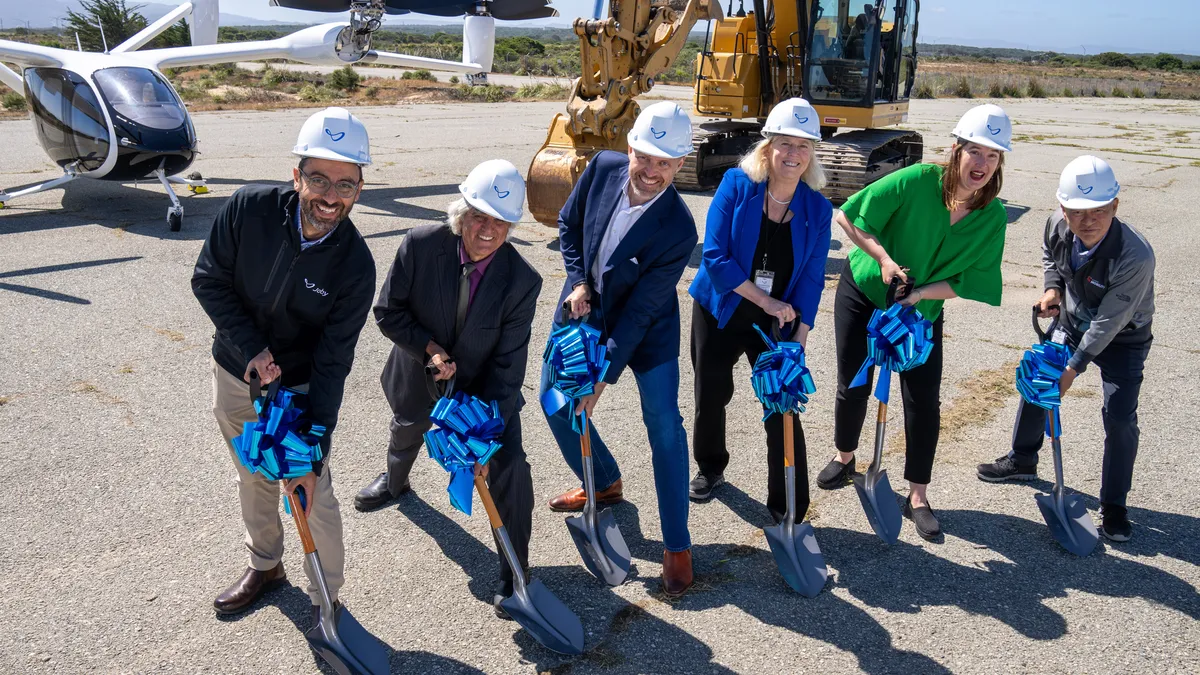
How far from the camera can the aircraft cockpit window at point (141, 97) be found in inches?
462

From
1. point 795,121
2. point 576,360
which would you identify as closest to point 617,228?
point 576,360

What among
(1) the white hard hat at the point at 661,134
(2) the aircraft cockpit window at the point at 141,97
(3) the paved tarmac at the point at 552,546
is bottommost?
(3) the paved tarmac at the point at 552,546

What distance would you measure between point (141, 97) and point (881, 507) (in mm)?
11096

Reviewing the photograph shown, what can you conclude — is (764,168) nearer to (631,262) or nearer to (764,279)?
(764,279)

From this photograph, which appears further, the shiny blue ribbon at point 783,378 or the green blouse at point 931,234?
the green blouse at point 931,234

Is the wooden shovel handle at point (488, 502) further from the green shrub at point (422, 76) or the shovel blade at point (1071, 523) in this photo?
the green shrub at point (422, 76)

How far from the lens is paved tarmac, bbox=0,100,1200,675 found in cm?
373

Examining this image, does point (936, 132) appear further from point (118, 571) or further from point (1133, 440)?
point (118, 571)

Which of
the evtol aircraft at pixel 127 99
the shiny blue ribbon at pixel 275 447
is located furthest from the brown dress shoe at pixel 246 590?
the evtol aircraft at pixel 127 99

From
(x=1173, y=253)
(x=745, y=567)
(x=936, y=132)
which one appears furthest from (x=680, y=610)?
(x=936, y=132)

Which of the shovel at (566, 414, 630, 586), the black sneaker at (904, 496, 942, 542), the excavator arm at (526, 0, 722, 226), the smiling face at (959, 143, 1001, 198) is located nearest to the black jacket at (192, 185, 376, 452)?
the shovel at (566, 414, 630, 586)

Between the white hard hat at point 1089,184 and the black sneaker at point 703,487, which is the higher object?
the white hard hat at point 1089,184

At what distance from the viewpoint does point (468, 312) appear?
148 inches

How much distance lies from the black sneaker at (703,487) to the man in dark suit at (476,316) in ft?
4.55
